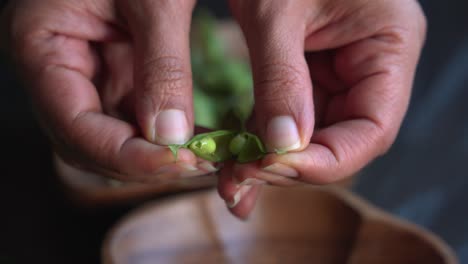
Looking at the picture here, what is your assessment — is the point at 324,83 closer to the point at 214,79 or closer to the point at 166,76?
the point at 166,76

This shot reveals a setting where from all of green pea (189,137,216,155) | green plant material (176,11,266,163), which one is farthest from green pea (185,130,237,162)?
green plant material (176,11,266,163)

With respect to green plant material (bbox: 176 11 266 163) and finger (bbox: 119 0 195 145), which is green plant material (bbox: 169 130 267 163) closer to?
finger (bbox: 119 0 195 145)

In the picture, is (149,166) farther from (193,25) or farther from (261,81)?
(193,25)

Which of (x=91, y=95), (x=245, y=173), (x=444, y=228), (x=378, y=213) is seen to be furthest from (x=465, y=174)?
(x=91, y=95)

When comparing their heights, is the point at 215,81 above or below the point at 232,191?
below

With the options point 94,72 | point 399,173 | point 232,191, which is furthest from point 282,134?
point 399,173


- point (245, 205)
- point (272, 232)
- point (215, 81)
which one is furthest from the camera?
point (215, 81)

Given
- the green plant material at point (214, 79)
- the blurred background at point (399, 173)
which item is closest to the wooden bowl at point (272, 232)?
the blurred background at point (399, 173)

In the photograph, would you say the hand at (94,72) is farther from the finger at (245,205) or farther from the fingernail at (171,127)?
the finger at (245,205)
